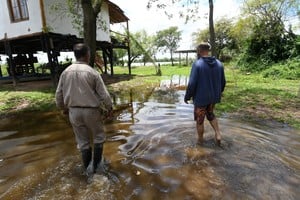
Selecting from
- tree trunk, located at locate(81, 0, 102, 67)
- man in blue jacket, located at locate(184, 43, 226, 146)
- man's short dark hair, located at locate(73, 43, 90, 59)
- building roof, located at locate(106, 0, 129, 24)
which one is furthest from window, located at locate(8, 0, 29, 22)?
man in blue jacket, located at locate(184, 43, 226, 146)

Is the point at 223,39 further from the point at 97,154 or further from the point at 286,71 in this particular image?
the point at 97,154

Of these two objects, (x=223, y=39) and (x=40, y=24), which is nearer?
(x=40, y=24)

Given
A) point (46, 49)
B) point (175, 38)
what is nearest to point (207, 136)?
point (46, 49)

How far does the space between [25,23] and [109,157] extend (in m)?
10.3

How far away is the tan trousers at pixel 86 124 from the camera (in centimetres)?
335

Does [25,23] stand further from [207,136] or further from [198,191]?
[198,191]

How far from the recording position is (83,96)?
328 cm

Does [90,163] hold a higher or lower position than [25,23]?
lower

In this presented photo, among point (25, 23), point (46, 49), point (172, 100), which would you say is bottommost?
point (172, 100)

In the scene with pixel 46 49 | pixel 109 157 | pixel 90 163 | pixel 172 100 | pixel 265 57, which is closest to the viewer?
pixel 90 163

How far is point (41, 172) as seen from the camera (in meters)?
3.80

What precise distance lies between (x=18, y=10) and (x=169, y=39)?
46.2 meters

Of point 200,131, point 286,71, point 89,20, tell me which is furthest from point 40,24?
point 286,71

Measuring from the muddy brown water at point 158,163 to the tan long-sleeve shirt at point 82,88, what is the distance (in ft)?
3.36
